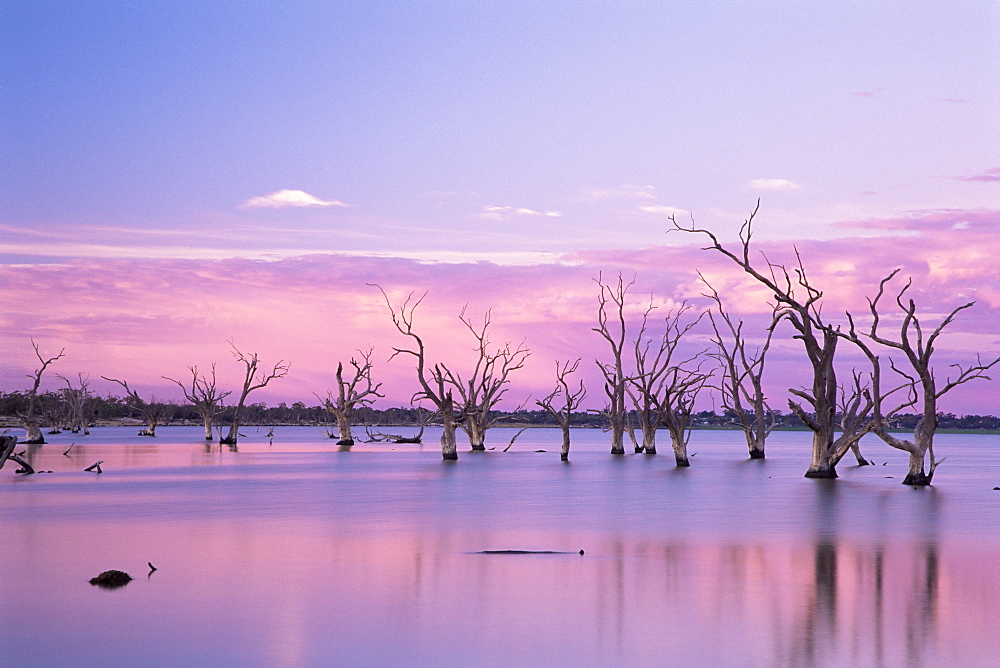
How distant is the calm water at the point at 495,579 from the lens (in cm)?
1034

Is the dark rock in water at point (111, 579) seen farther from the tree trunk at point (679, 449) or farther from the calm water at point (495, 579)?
the tree trunk at point (679, 449)

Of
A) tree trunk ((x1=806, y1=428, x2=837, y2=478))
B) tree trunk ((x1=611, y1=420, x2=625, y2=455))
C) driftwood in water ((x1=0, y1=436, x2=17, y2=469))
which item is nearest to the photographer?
driftwood in water ((x1=0, y1=436, x2=17, y2=469))

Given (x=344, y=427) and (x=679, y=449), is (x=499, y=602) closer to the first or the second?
(x=679, y=449)

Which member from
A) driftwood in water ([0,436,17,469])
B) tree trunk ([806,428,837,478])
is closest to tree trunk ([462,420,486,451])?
tree trunk ([806,428,837,478])

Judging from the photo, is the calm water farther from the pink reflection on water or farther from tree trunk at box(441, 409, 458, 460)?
tree trunk at box(441, 409, 458, 460)

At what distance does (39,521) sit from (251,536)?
475 centimetres

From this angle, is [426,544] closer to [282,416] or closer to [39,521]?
[39,521]

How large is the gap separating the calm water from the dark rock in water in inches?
8.7

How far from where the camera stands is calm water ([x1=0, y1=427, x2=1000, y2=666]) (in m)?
10.3

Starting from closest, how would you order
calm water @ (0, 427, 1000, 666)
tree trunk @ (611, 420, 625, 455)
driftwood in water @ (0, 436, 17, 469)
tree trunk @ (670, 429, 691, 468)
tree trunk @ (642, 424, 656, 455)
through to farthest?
calm water @ (0, 427, 1000, 666)
driftwood in water @ (0, 436, 17, 469)
tree trunk @ (670, 429, 691, 468)
tree trunk @ (642, 424, 656, 455)
tree trunk @ (611, 420, 625, 455)

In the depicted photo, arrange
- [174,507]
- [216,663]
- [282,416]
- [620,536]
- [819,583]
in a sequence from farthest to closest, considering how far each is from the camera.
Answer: [282,416]
[174,507]
[620,536]
[819,583]
[216,663]

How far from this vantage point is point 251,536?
1948 cm

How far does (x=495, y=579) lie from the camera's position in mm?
14320

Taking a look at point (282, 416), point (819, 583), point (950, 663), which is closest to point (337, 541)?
point (819, 583)
